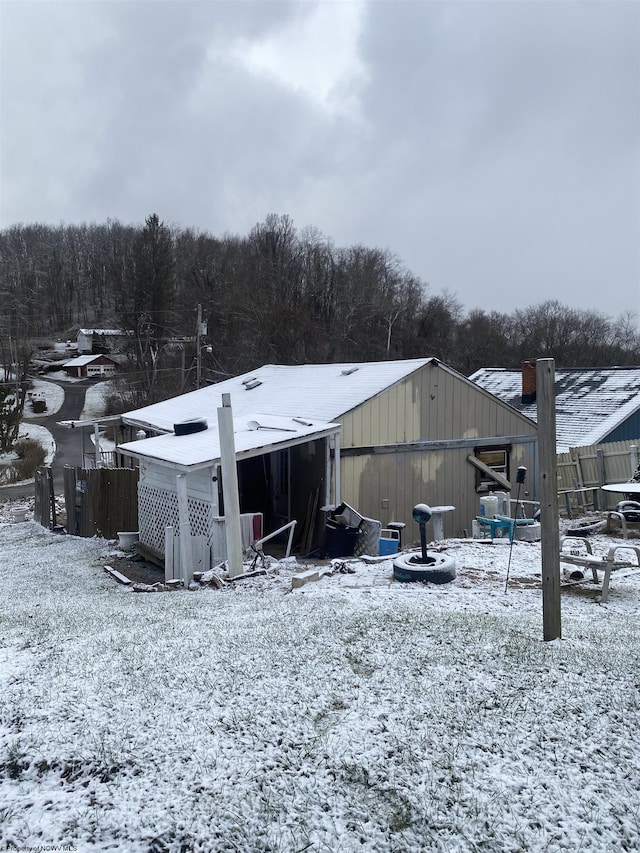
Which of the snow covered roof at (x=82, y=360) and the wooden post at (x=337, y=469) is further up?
the snow covered roof at (x=82, y=360)

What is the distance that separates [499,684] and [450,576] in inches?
130

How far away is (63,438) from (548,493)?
36.5 m

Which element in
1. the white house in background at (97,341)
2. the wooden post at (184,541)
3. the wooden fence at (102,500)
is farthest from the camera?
the white house in background at (97,341)

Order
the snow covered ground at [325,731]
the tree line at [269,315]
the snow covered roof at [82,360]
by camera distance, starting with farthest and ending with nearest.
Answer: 1. the snow covered roof at [82,360]
2. the tree line at [269,315]
3. the snow covered ground at [325,731]

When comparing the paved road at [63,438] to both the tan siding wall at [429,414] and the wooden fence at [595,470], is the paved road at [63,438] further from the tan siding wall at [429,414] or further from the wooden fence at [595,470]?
the wooden fence at [595,470]

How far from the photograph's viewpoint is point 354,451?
42.3ft

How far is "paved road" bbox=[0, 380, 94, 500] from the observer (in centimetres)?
2466

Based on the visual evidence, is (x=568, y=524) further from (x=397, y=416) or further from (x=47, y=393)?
(x=47, y=393)

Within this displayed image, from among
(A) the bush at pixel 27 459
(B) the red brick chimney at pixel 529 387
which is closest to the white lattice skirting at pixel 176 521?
(B) the red brick chimney at pixel 529 387

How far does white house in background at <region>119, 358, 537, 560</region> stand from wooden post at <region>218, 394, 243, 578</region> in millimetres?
1136

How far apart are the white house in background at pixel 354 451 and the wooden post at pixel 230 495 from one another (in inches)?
44.7

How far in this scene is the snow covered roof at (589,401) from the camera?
76.6 feet

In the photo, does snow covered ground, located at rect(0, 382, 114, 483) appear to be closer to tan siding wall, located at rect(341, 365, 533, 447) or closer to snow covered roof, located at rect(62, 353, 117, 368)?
snow covered roof, located at rect(62, 353, 117, 368)

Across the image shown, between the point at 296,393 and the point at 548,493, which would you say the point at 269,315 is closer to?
the point at 296,393
